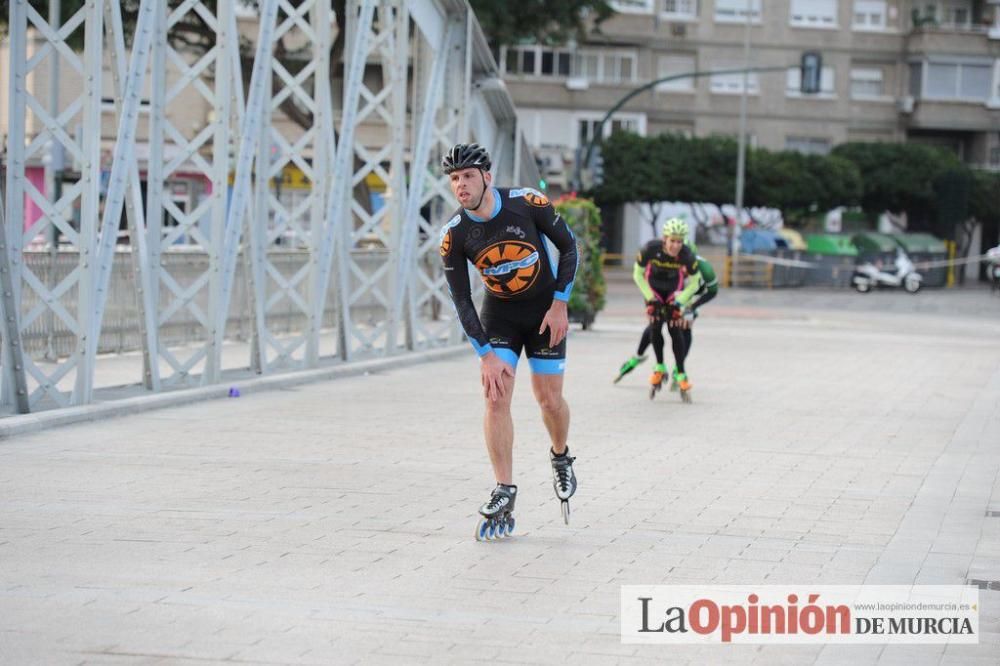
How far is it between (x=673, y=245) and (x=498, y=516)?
8234 millimetres

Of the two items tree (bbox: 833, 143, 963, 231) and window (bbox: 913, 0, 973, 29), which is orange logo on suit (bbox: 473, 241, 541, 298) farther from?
window (bbox: 913, 0, 973, 29)

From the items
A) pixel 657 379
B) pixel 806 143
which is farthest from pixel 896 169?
pixel 657 379

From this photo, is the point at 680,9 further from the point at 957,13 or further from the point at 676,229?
the point at 676,229

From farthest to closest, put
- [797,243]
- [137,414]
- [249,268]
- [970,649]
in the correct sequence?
[797,243] < [249,268] < [137,414] < [970,649]

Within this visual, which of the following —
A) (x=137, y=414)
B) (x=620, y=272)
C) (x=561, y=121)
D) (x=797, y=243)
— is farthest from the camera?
(x=561, y=121)

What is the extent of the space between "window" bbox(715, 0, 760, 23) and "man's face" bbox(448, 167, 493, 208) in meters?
63.3

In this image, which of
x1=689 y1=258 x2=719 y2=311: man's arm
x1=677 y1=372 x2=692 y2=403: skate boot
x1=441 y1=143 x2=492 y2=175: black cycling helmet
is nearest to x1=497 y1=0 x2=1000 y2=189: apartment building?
x1=689 y1=258 x2=719 y2=311: man's arm

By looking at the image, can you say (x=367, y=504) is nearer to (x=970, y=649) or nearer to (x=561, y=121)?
(x=970, y=649)

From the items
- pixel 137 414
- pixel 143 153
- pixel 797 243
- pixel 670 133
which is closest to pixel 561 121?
pixel 670 133

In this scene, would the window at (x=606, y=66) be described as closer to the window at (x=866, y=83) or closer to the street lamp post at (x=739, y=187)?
the street lamp post at (x=739, y=187)

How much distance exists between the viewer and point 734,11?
70188 mm

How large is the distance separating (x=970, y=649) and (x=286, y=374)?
11257mm

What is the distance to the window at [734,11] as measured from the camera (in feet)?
228

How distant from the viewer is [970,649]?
19.6ft
